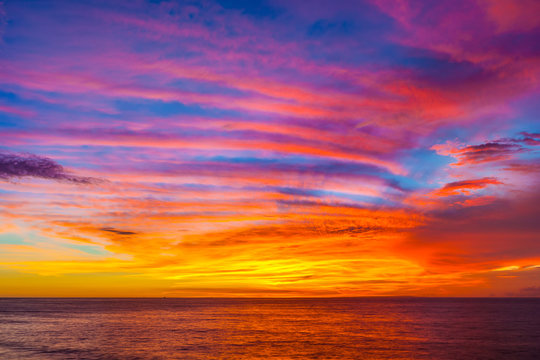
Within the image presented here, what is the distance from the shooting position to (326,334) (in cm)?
7788

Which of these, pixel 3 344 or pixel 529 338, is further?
pixel 529 338

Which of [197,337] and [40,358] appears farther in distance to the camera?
[197,337]

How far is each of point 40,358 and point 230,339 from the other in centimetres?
2933

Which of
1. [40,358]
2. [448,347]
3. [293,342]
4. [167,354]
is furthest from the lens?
[293,342]

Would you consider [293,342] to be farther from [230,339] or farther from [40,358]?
[40,358]

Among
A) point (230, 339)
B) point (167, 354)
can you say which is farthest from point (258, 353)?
point (230, 339)

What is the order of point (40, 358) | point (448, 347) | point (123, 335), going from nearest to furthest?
point (40, 358) → point (448, 347) → point (123, 335)

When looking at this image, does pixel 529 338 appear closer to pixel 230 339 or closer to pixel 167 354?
pixel 230 339

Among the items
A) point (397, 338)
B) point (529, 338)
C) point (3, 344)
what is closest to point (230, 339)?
point (397, 338)

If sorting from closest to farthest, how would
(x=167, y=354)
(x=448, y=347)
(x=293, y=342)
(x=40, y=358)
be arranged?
1. (x=40, y=358)
2. (x=167, y=354)
3. (x=448, y=347)
4. (x=293, y=342)

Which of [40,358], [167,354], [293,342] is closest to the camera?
[40,358]

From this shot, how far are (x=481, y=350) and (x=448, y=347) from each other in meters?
4.43

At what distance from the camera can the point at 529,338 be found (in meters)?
68.6

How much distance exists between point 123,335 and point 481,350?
57799 mm
